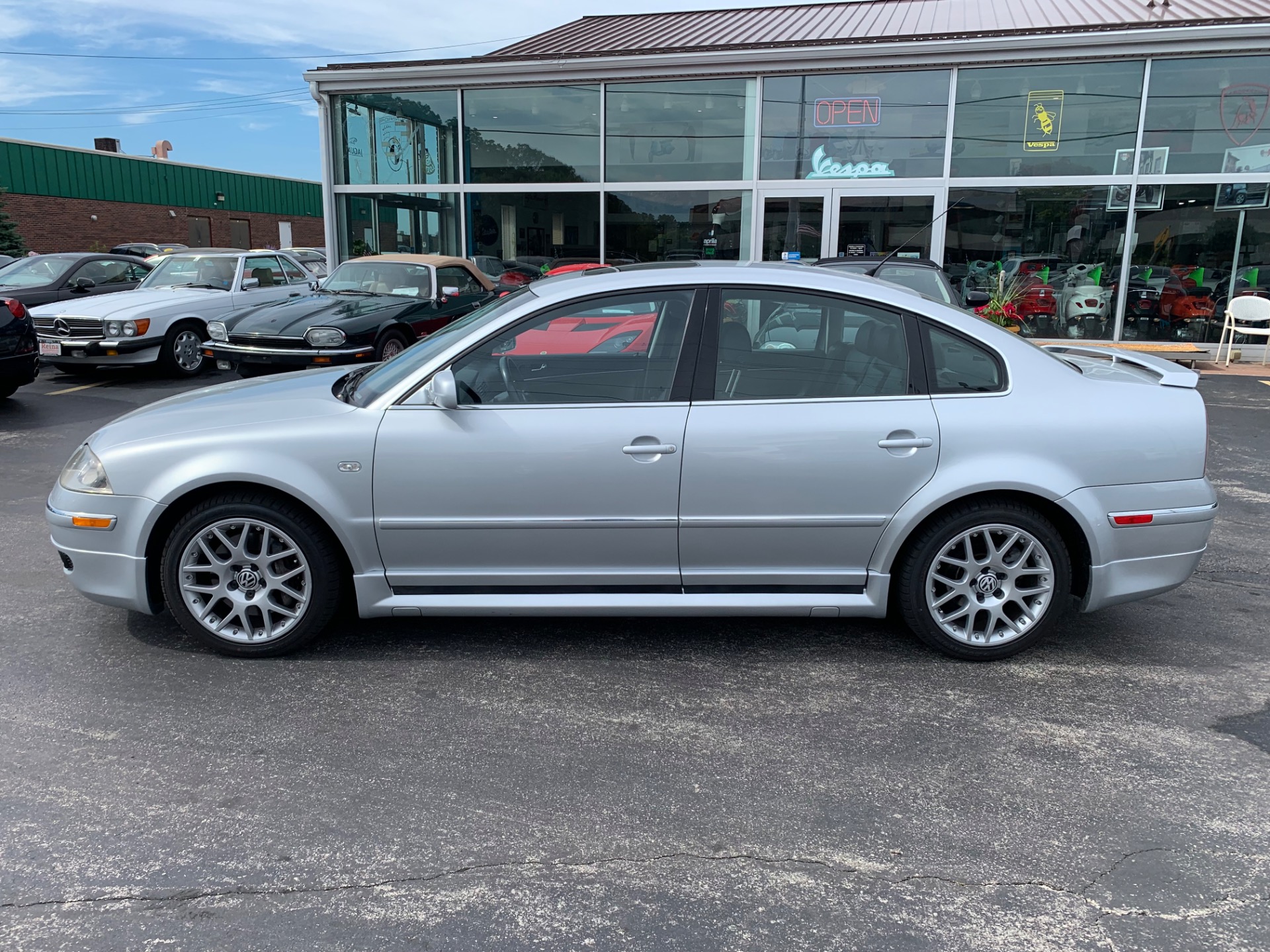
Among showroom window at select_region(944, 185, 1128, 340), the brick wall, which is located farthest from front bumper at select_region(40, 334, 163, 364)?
the brick wall

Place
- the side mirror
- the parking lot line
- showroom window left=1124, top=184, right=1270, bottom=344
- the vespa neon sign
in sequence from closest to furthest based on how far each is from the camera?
1. the side mirror
2. the parking lot line
3. showroom window left=1124, top=184, right=1270, bottom=344
4. the vespa neon sign

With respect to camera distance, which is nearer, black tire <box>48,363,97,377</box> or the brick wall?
black tire <box>48,363,97,377</box>

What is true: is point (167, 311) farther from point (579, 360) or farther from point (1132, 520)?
point (1132, 520)

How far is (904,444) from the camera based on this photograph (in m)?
3.73

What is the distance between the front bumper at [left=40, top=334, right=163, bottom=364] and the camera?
1119 cm

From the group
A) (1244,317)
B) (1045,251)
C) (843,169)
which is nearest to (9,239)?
(843,169)

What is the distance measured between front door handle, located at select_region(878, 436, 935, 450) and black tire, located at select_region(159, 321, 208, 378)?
1031 cm

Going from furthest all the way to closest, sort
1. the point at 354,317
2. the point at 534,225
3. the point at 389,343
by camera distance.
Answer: the point at 534,225
the point at 389,343
the point at 354,317

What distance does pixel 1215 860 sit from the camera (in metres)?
2.66

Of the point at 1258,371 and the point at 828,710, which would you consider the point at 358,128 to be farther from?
the point at 828,710

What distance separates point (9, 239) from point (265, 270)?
2241cm

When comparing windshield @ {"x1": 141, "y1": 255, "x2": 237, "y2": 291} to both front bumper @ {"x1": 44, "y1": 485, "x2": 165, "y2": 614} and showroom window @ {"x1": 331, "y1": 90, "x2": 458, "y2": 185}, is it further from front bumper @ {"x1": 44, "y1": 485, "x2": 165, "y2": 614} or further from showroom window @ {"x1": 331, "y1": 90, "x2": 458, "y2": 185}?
front bumper @ {"x1": 44, "y1": 485, "x2": 165, "y2": 614}

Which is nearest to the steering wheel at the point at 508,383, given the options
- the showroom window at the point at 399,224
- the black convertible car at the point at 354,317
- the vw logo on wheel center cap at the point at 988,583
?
the vw logo on wheel center cap at the point at 988,583

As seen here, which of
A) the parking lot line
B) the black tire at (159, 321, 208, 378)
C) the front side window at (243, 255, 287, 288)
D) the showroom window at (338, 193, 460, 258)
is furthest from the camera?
the showroom window at (338, 193, 460, 258)
